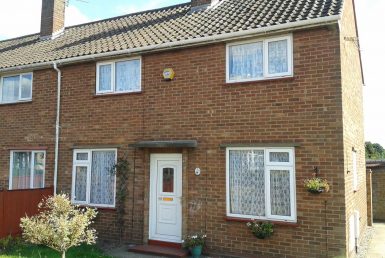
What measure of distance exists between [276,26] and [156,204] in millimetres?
5466

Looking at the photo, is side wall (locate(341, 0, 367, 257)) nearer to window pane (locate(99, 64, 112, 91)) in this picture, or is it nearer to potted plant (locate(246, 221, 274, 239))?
potted plant (locate(246, 221, 274, 239))

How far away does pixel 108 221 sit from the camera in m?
10.4

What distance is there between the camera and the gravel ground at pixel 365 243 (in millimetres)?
9419

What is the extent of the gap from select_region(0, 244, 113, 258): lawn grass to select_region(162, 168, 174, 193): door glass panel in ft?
7.43

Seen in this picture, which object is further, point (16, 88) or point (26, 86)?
point (16, 88)

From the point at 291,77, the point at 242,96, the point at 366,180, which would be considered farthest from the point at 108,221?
the point at 366,180

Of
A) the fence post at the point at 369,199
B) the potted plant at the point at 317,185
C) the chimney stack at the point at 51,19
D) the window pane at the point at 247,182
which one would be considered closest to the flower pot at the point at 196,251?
the window pane at the point at 247,182

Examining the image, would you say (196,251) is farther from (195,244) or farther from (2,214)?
(2,214)

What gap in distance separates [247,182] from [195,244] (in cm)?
189

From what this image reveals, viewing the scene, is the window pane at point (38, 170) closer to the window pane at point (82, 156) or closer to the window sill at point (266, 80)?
the window pane at point (82, 156)

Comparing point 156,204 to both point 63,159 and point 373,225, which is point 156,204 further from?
point 373,225

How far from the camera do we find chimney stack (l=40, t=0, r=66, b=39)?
15406mm

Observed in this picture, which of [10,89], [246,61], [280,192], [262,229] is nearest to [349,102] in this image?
[246,61]

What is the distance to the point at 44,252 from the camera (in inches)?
356
